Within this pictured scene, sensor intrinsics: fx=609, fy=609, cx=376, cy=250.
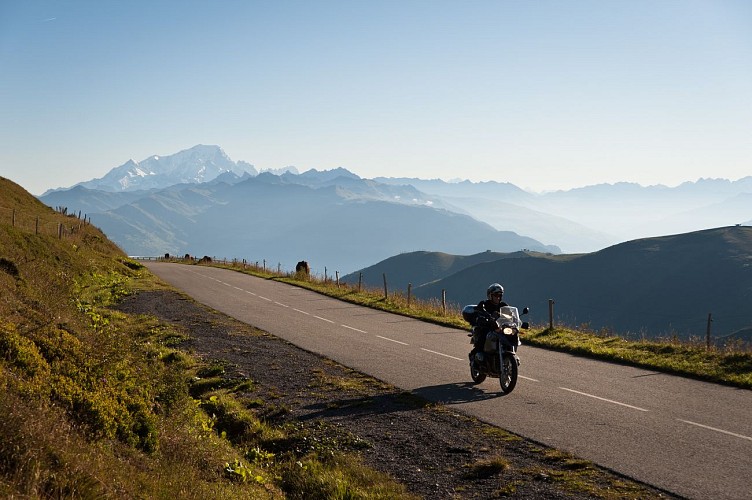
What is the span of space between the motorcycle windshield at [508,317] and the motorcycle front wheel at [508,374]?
0.75 meters

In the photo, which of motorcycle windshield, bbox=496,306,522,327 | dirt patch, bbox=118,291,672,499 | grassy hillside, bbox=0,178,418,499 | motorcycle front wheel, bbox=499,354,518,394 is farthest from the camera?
motorcycle windshield, bbox=496,306,522,327

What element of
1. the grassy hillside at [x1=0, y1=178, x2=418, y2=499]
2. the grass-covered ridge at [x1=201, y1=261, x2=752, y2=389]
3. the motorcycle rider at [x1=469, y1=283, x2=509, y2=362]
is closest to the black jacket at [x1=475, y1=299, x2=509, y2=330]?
the motorcycle rider at [x1=469, y1=283, x2=509, y2=362]

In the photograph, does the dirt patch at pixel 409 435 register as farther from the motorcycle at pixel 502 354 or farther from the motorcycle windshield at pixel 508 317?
the motorcycle windshield at pixel 508 317

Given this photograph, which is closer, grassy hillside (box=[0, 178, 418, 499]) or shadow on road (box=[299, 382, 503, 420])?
grassy hillside (box=[0, 178, 418, 499])

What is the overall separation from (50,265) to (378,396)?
19092mm

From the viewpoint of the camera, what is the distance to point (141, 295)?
28.2 metres

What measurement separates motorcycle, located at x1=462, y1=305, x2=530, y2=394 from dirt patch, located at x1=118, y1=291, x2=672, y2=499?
1.92m

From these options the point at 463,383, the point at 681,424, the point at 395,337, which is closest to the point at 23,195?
the point at 395,337

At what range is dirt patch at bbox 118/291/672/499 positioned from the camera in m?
7.18

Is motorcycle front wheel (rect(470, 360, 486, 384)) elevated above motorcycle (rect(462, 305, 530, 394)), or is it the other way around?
motorcycle (rect(462, 305, 530, 394))

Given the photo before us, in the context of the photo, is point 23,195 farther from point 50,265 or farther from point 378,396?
point 378,396

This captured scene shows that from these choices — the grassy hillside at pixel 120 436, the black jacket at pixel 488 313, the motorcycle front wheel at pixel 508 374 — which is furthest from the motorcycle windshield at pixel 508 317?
the grassy hillside at pixel 120 436

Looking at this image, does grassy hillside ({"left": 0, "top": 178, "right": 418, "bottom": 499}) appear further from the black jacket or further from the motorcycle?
the black jacket

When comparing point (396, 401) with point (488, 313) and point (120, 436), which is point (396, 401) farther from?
point (120, 436)
